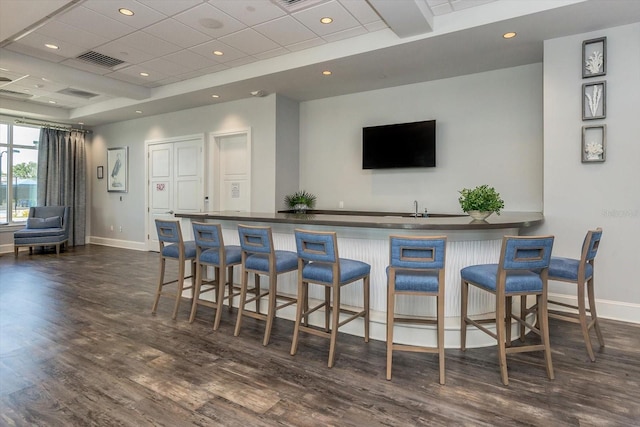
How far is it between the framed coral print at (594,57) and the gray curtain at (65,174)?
993cm

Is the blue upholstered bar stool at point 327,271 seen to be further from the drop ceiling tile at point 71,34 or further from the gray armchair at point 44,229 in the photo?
the gray armchair at point 44,229

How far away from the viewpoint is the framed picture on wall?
8484 mm

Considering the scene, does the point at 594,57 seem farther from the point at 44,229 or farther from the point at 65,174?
the point at 65,174

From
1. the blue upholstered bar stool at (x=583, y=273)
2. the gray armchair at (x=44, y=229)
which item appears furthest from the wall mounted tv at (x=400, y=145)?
the gray armchair at (x=44, y=229)

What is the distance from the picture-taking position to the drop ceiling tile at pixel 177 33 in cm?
415

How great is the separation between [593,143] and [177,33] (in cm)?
477

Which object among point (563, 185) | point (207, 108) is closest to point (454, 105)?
point (563, 185)

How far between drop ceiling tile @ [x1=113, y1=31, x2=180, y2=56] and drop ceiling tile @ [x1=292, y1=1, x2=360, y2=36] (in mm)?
1850

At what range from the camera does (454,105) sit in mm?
5305

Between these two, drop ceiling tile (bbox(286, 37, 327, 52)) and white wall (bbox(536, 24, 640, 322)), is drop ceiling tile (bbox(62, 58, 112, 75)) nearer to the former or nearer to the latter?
drop ceiling tile (bbox(286, 37, 327, 52))

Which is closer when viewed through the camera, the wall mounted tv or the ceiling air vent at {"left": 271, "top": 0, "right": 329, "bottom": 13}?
the ceiling air vent at {"left": 271, "top": 0, "right": 329, "bottom": 13}

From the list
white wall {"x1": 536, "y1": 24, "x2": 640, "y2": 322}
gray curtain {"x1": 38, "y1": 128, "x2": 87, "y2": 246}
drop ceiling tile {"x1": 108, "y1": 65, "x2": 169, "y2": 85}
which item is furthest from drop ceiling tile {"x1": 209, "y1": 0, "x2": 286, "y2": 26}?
gray curtain {"x1": 38, "y1": 128, "x2": 87, "y2": 246}

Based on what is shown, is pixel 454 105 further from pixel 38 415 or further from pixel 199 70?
pixel 38 415

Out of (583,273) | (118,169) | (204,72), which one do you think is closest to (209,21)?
(204,72)
